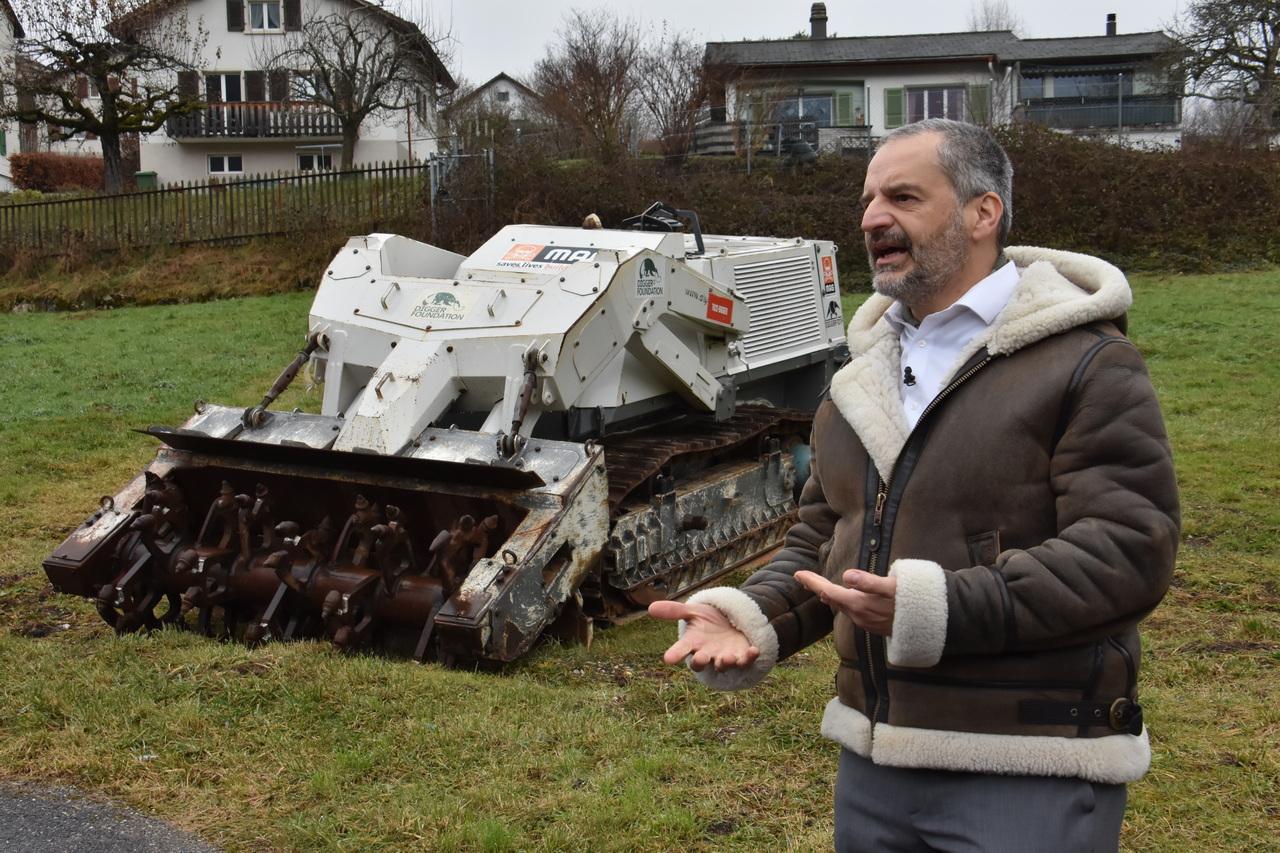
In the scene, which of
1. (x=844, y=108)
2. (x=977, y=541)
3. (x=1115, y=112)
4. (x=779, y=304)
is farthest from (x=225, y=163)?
(x=977, y=541)

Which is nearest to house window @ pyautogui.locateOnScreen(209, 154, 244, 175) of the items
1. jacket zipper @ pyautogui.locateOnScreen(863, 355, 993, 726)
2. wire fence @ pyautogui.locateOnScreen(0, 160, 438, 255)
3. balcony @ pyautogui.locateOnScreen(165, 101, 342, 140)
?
balcony @ pyautogui.locateOnScreen(165, 101, 342, 140)

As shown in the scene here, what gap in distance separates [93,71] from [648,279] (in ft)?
85.0

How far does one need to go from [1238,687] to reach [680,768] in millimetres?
2446

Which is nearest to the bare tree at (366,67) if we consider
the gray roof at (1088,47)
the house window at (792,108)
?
the house window at (792,108)

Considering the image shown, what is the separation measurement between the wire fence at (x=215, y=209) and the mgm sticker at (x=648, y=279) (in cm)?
1509

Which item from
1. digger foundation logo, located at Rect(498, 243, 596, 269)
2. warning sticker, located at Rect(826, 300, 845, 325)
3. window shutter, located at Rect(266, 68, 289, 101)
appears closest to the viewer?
digger foundation logo, located at Rect(498, 243, 596, 269)

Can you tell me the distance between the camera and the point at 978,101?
110ft

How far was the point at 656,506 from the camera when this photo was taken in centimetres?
783

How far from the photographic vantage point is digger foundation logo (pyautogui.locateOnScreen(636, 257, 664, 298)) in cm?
781

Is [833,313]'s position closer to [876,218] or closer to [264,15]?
[876,218]

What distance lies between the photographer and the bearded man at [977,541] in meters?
2.21

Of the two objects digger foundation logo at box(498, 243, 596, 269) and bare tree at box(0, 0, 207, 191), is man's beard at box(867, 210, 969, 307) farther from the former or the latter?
bare tree at box(0, 0, 207, 191)

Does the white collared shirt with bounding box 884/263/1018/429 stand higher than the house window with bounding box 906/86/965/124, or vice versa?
the house window with bounding box 906/86/965/124

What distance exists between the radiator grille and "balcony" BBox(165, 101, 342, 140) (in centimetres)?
2966
